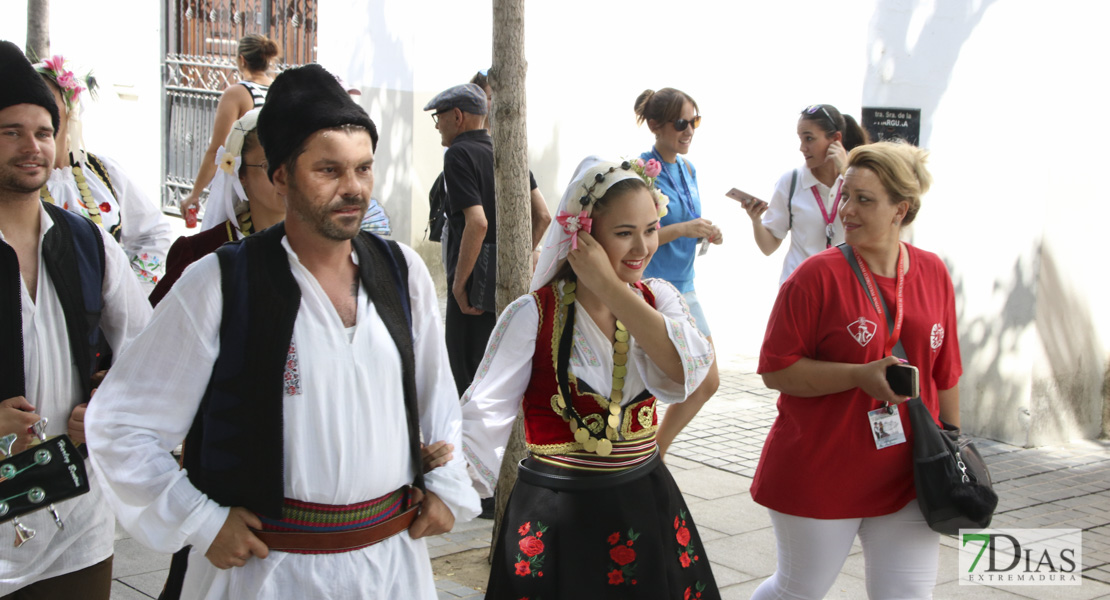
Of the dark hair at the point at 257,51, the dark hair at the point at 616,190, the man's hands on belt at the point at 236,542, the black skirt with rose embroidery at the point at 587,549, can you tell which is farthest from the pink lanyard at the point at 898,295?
the dark hair at the point at 257,51

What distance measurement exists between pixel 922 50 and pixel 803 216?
195 centimetres

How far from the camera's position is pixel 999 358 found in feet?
24.2

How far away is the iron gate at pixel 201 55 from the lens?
15312 millimetres

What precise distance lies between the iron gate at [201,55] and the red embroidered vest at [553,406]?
12.7m

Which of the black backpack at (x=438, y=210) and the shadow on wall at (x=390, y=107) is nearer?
the black backpack at (x=438, y=210)

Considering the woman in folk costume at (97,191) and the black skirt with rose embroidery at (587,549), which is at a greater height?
the woman in folk costume at (97,191)

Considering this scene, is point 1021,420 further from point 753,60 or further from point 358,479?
point 358,479

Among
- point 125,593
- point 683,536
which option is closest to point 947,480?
point 683,536

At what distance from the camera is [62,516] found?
3158 mm

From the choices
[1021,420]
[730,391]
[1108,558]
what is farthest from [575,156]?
[1108,558]

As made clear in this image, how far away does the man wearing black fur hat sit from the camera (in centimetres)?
239

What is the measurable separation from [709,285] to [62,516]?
7606mm

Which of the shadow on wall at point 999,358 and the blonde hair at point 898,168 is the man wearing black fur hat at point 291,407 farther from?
the shadow on wall at point 999,358

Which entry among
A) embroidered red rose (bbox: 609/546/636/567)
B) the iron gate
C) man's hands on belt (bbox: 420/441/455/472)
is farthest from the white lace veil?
the iron gate
